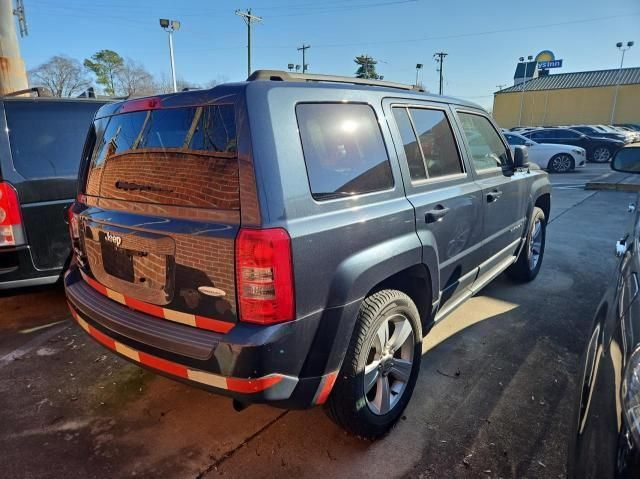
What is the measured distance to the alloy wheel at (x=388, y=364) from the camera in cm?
229

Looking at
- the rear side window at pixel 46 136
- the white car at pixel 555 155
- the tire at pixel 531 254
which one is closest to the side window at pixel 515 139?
the white car at pixel 555 155

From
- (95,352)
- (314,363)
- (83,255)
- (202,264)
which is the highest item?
(202,264)

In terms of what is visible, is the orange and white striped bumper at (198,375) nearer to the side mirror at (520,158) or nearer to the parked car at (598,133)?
the side mirror at (520,158)

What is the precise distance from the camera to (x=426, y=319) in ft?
8.87

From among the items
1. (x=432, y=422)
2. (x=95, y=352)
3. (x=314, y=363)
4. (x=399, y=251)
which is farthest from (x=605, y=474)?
(x=95, y=352)

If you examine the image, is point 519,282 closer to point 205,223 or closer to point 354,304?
point 354,304

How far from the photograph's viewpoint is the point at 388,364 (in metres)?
2.41

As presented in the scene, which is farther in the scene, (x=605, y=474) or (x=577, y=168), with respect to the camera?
(x=577, y=168)

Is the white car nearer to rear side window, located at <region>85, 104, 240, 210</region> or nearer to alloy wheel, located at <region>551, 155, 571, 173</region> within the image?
alloy wheel, located at <region>551, 155, 571, 173</region>

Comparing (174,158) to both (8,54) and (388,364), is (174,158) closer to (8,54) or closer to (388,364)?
(388,364)

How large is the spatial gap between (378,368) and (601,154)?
22.5 metres

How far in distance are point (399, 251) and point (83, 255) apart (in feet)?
6.05

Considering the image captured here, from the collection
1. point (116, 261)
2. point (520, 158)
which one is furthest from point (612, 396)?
point (520, 158)

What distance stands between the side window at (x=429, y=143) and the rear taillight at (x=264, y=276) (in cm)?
114
